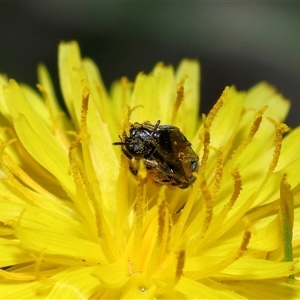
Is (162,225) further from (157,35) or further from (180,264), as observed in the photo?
(157,35)

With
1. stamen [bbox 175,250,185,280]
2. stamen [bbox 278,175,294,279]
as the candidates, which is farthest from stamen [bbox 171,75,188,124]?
stamen [bbox 175,250,185,280]

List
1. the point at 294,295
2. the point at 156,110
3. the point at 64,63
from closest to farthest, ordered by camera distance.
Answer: the point at 294,295, the point at 156,110, the point at 64,63

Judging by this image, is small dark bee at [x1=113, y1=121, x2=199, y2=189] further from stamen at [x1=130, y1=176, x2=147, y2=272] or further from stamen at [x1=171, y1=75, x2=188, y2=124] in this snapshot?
stamen at [x1=171, y1=75, x2=188, y2=124]

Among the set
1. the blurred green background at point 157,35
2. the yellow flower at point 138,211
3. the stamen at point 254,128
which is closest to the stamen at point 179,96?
the yellow flower at point 138,211

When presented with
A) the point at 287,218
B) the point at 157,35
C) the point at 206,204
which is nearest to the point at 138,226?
the point at 206,204

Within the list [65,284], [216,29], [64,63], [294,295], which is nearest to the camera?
[65,284]

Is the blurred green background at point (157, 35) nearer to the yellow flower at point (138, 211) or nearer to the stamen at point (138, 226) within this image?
the yellow flower at point (138, 211)

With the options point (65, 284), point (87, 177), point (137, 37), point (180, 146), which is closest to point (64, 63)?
point (87, 177)

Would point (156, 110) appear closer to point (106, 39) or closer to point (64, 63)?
point (64, 63)
